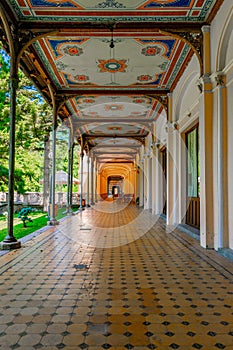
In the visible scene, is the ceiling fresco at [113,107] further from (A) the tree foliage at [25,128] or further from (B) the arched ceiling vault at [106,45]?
(A) the tree foliage at [25,128]

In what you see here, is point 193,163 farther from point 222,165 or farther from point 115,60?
point 115,60

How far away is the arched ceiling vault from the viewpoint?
5898mm

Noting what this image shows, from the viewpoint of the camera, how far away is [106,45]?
7.39m

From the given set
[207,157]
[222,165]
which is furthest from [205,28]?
[222,165]

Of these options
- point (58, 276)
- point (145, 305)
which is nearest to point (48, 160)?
point (58, 276)

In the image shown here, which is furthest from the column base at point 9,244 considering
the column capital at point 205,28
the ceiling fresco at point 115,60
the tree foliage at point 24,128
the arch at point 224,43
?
the tree foliage at point 24,128

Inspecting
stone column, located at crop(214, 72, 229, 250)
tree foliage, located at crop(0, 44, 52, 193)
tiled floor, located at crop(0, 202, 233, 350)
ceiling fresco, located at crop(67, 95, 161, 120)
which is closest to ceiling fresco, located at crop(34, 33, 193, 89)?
ceiling fresco, located at crop(67, 95, 161, 120)

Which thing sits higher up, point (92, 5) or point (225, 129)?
point (92, 5)

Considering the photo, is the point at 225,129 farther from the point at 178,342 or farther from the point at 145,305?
the point at 178,342

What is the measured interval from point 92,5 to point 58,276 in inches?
186

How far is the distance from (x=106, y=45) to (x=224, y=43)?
115 inches

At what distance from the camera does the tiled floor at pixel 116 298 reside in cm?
248

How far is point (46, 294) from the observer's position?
139 inches

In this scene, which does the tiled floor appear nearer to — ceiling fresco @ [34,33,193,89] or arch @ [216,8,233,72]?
arch @ [216,8,233,72]
